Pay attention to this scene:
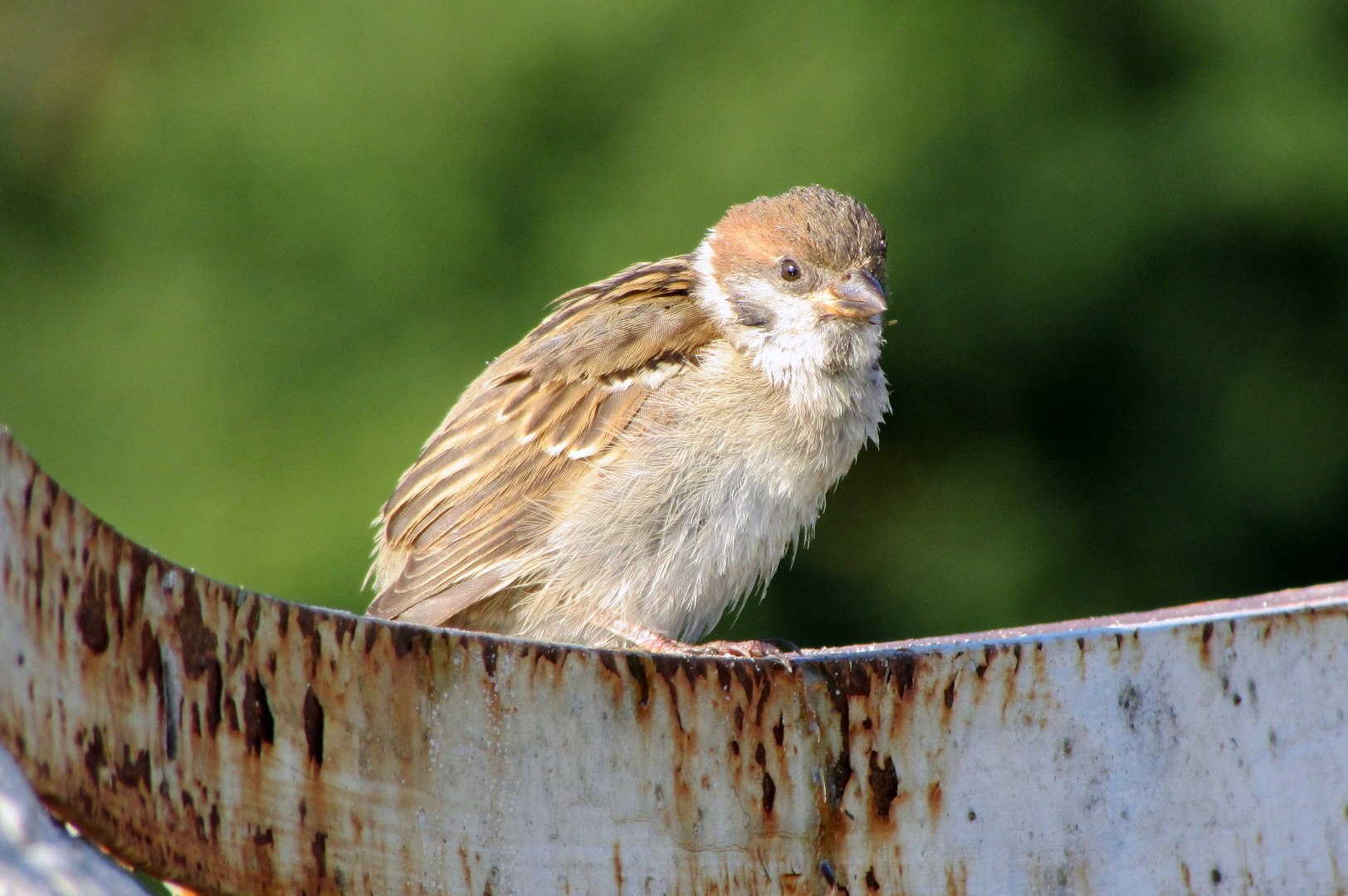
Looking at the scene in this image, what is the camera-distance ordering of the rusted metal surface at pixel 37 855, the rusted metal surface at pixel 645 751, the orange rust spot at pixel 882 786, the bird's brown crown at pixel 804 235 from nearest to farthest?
the rusted metal surface at pixel 37 855
the rusted metal surface at pixel 645 751
the orange rust spot at pixel 882 786
the bird's brown crown at pixel 804 235

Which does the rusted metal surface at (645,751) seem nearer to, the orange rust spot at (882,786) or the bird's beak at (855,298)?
the orange rust spot at (882,786)

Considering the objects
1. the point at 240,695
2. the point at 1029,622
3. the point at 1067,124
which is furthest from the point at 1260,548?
the point at 240,695

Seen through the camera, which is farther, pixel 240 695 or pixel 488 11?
pixel 488 11

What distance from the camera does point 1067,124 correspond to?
243 inches

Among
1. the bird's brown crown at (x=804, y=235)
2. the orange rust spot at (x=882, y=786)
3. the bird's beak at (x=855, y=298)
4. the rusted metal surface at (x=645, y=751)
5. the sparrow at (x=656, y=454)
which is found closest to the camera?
the rusted metal surface at (x=645, y=751)

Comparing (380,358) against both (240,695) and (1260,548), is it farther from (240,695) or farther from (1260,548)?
(240,695)

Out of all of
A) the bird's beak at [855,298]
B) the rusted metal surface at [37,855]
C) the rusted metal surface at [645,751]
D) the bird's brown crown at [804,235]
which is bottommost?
the rusted metal surface at [37,855]

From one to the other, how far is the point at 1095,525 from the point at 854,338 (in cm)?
312

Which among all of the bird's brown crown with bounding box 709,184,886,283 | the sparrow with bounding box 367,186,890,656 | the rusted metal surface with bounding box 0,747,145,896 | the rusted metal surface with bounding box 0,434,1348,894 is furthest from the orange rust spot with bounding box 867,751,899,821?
the bird's brown crown with bounding box 709,184,886,283

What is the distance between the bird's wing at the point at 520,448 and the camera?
11.1 ft

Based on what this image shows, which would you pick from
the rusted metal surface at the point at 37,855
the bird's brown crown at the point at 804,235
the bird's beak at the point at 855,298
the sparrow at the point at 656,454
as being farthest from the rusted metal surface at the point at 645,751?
the bird's brown crown at the point at 804,235

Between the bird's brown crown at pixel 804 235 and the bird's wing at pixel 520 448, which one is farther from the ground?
the bird's brown crown at pixel 804 235

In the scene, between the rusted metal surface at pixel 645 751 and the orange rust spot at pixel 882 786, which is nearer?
the rusted metal surface at pixel 645 751

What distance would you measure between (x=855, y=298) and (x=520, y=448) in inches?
→ 33.4
